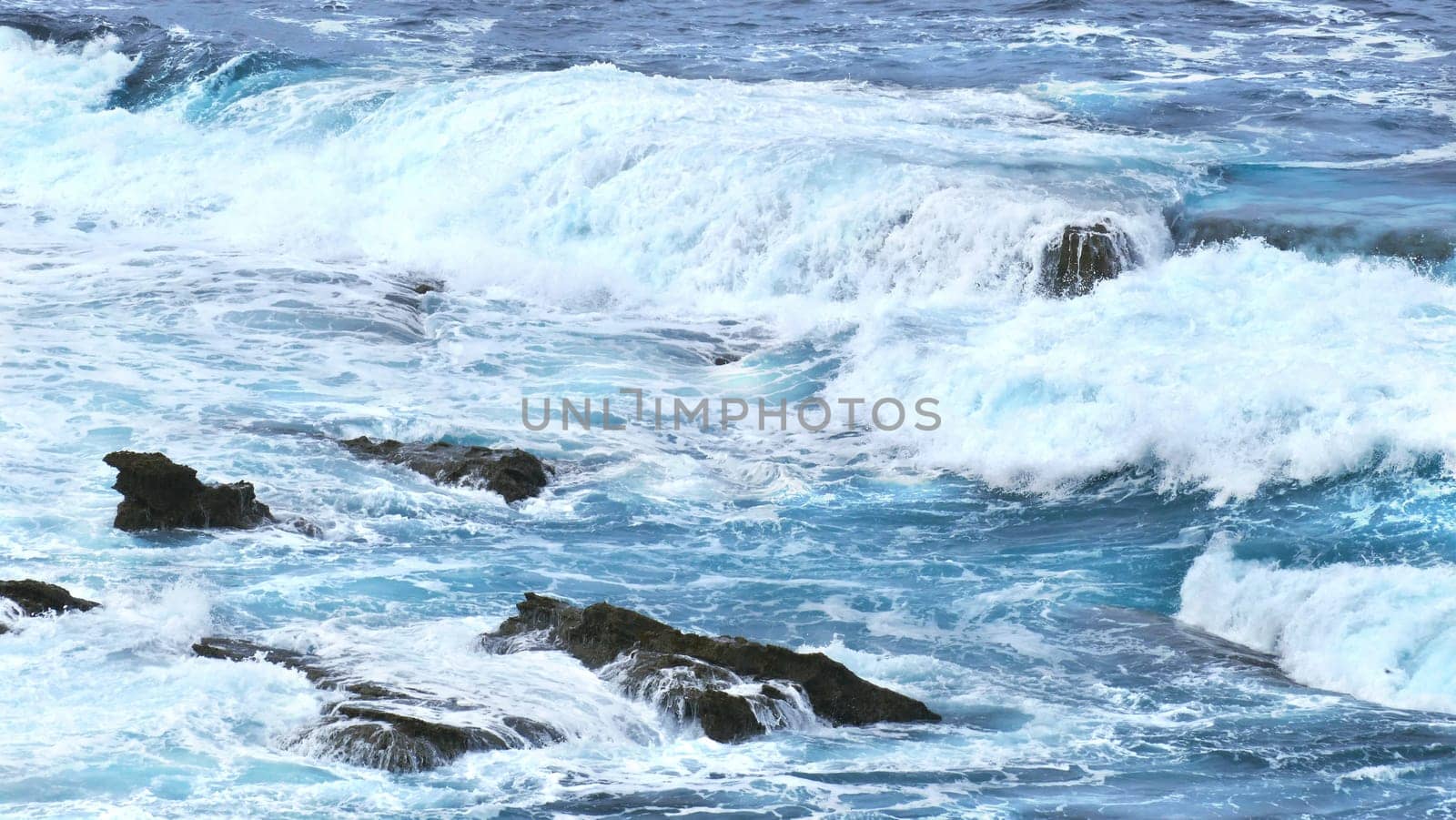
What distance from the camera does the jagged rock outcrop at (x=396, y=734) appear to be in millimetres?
7438

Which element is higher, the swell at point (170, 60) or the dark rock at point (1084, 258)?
the swell at point (170, 60)

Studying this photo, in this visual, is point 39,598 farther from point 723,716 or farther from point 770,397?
point 770,397

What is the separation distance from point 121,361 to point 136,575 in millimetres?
5473

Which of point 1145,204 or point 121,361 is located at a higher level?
point 1145,204

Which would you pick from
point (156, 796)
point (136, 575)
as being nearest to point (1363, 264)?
point (136, 575)

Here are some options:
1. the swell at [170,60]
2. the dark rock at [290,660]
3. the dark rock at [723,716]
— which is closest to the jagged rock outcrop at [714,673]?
the dark rock at [723,716]

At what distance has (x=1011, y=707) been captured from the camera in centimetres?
870

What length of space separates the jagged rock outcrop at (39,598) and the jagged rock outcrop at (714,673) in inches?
92.1

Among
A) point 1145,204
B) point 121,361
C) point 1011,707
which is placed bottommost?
point 1011,707

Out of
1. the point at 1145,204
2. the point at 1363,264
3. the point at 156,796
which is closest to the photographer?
the point at 156,796

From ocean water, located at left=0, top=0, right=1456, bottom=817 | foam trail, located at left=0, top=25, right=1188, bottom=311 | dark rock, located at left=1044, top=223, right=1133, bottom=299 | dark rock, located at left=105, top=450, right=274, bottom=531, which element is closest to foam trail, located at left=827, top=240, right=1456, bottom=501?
ocean water, located at left=0, top=0, right=1456, bottom=817

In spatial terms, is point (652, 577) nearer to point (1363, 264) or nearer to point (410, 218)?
point (1363, 264)

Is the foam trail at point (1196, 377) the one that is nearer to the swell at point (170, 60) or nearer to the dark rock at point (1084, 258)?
the dark rock at point (1084, 258)

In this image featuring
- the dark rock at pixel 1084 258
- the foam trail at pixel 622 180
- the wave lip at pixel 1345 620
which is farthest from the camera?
the foam trail at pixel 622 180
